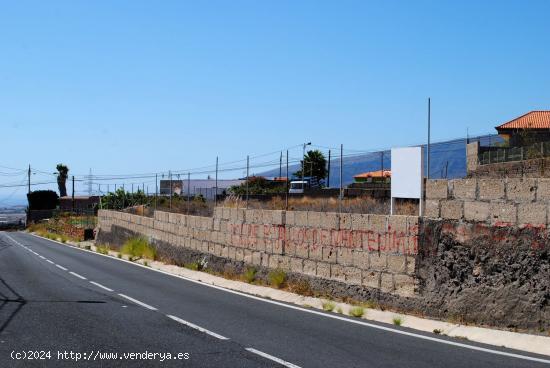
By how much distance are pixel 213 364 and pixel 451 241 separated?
16.7 ft

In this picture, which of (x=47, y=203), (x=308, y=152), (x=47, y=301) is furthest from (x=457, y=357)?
(x=47, y=203)

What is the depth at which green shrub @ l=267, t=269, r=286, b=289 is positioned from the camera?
15.5 metres

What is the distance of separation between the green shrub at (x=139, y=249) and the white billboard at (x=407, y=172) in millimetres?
16061

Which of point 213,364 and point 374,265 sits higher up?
point 374,265

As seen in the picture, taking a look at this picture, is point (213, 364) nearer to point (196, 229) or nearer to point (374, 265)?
point (374, 265)

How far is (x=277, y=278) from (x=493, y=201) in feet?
22.1

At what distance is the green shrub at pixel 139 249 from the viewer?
88.9 feet

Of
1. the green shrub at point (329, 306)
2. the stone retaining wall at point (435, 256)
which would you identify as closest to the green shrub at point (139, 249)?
the stone retaining wall at point (435, 256)

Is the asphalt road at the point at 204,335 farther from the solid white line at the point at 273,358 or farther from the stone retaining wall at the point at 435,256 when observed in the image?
the stone retaining wall at the point at 435,256

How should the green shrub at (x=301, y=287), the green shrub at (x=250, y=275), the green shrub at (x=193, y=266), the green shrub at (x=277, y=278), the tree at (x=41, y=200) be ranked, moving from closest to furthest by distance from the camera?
the green shrub at (x=301, y=287) < the green shrub at (x=277, y=278) < the green shrub at (x=250, y=275) < the green shrub at (x=193, y=266) < the tree at (x=41, y=200)

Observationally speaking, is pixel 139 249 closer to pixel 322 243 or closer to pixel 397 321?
pixel 322 243

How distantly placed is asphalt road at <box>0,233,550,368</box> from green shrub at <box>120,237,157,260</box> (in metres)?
11.1

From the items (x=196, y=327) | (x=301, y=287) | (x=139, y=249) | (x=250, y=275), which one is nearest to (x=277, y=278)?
(x=301, y=287)

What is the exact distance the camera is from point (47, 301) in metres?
13.9
